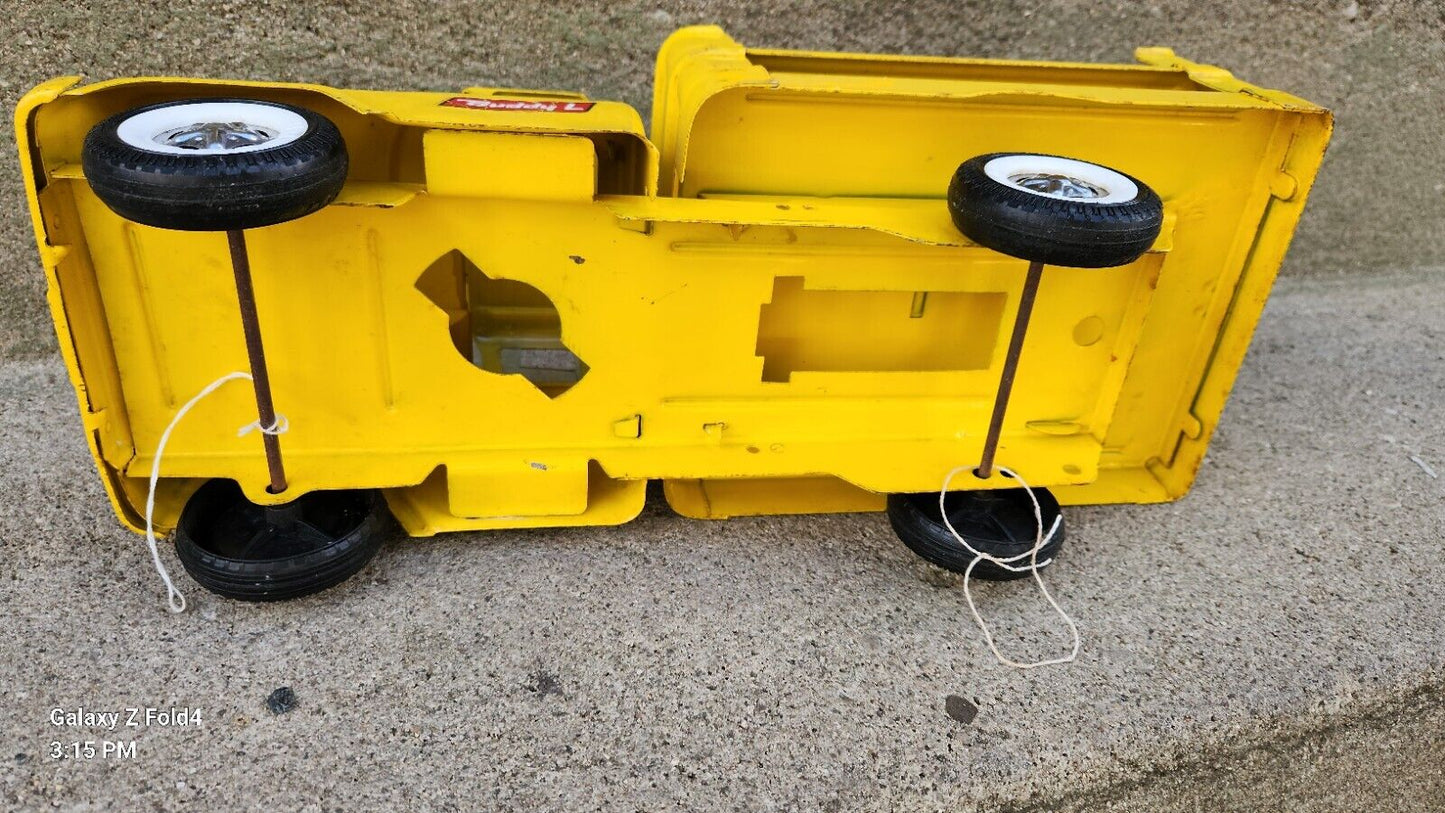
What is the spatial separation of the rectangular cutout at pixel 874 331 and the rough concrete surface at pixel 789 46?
4.43 feet

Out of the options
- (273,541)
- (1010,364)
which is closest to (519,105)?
(273,541)

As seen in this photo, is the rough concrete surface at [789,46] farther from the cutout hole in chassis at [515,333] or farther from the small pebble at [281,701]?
the small pebble at [281,701]

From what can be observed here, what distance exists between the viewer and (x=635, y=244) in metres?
1.84

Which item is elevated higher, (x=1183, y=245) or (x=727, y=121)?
(x=727, y=121)

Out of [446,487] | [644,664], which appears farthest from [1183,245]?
[446,487]

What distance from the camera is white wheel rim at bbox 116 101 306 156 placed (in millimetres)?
1489

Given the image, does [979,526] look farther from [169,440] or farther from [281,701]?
[169,440]

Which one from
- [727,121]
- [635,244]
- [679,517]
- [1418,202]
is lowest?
[679,517]

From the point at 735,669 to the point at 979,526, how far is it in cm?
71

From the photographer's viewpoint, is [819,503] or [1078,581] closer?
[1078,581]

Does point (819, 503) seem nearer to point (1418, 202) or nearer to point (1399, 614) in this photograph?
point (1399, 614)

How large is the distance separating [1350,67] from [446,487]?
12.3 ft

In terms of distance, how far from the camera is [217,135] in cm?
155
